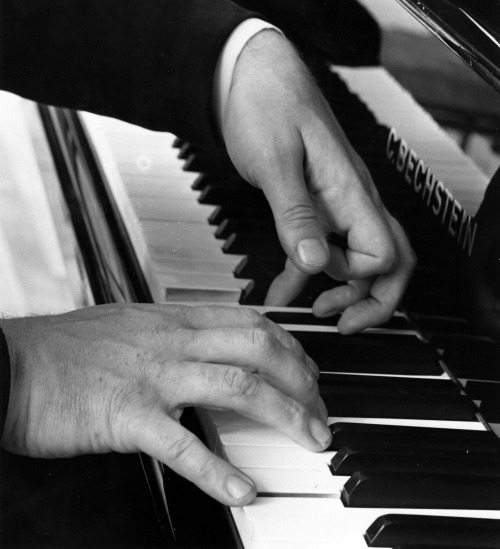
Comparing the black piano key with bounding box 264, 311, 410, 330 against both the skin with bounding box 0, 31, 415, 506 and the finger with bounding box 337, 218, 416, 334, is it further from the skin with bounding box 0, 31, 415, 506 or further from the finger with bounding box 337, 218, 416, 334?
the skin with bounding box 0, 31, 415, 506

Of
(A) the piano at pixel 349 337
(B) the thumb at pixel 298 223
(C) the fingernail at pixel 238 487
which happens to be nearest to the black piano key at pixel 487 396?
(A) the piano at pixel 349 337

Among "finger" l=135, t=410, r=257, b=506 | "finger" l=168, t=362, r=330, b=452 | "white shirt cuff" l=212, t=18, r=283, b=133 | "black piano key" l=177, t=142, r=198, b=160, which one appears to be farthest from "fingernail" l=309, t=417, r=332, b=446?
"black piano key" l=177, t=142, r=198, b=160

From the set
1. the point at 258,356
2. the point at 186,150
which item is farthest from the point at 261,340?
→ the point at 186,150

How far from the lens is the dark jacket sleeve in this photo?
1354mm

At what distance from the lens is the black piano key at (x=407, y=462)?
919mm

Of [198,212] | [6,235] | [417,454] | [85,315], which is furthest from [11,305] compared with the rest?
[417,454]

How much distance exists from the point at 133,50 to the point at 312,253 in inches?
19.8

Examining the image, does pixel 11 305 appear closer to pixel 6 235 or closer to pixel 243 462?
pixel 6 235

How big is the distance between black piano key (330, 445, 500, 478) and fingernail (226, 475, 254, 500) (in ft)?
0.40

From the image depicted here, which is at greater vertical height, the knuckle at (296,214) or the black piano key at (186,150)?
the knuckle at (296,214)

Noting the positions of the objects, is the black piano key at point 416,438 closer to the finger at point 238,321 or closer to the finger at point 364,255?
the finger at point 238,321

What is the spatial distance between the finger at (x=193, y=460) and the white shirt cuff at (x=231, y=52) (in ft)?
2.01

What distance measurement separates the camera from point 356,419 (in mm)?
1023

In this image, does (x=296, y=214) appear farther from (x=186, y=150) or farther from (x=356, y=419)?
(x=186, y=150)
